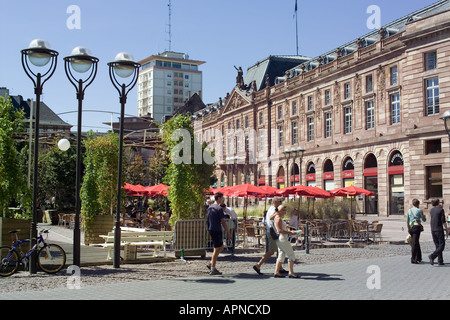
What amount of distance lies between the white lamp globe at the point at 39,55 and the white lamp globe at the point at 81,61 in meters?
0.69

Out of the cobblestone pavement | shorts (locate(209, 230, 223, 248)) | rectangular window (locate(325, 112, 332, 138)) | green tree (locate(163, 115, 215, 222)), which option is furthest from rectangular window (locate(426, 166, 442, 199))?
shorts (locate(209, 230, 223, 248))

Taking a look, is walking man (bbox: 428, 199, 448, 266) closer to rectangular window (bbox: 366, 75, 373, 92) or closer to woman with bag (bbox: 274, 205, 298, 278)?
woman with bag (bbox: 274, 205, 298, 278)

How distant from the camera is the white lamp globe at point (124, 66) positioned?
1348 cm

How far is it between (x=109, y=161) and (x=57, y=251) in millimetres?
9323

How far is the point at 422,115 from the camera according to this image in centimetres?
3791

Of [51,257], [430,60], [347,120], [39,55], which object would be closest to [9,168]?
[51,257]

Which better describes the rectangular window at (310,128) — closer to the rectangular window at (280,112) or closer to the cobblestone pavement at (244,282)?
the rectangular window at (280,112)

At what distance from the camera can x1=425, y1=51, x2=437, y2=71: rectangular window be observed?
1480 inches

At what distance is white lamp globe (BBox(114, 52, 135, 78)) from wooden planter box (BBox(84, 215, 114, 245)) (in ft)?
26.1

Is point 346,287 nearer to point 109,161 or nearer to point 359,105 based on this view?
point 109,161

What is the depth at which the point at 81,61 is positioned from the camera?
42.3 feet

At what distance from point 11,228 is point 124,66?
5026mm

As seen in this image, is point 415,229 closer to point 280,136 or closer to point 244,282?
point 244,282
